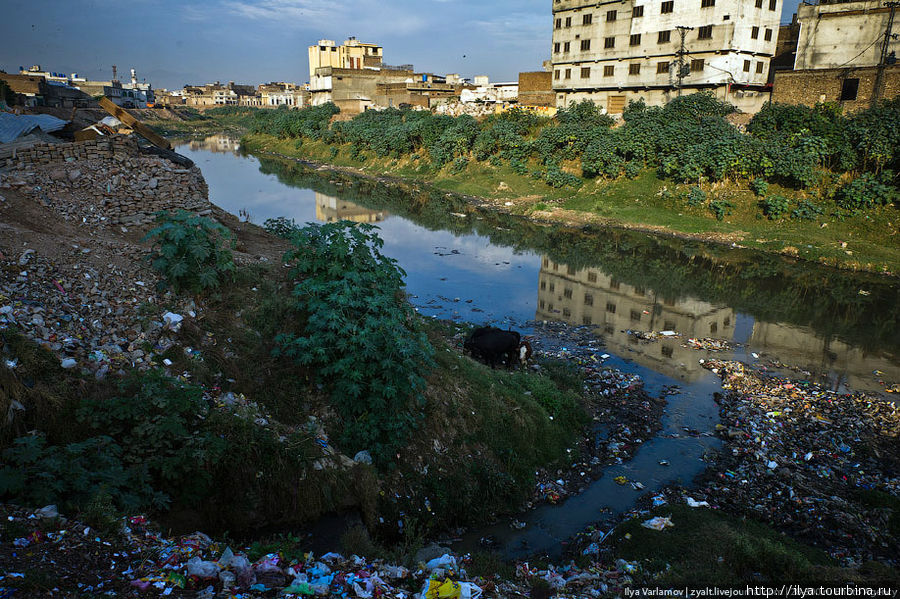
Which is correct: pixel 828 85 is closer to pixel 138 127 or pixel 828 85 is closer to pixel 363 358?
pixel 363 358

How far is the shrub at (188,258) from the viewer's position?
7.57 m

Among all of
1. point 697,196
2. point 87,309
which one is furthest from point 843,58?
point 87,309

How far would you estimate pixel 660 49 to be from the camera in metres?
35.1

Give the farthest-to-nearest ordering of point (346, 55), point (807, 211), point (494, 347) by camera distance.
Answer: point (346, 55) → point (807, 211) → point (494, 347)

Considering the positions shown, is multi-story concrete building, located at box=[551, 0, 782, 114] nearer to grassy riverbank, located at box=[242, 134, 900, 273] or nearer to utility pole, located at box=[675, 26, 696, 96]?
utility pole, located at box=[675, 26, 696, 96]

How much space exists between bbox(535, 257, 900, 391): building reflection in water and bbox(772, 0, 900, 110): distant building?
20083mm

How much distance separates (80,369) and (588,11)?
42817 millimetres

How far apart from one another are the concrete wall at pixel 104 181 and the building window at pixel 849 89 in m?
31.6

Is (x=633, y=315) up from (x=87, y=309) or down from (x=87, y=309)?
down

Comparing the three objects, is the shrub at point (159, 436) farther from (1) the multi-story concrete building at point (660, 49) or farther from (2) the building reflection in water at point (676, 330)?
(1) the multi-story concrete building at point (660, 49)

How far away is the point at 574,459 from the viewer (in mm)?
8266

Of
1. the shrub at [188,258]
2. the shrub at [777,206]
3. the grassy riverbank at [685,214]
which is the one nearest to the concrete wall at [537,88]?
the grassy riverbank at [685,214]

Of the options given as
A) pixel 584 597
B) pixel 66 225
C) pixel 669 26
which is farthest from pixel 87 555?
pixel 669 26

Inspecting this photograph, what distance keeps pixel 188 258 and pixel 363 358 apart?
3353 mm
